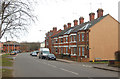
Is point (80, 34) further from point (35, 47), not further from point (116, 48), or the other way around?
point (35, 47)

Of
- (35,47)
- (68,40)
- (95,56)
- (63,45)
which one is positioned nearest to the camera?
(95,56)

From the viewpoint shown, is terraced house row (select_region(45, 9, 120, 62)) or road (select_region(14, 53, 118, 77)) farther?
terraced house row (select_region(45, 9, 120, 62))

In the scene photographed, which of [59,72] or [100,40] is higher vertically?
[100,40]

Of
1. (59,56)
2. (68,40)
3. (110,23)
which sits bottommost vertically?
(59,56)

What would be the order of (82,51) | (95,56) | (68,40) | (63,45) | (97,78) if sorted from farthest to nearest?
(63,45) → (68,40) → (82,51) → (95,56) → (97,78)

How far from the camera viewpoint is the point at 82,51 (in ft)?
124

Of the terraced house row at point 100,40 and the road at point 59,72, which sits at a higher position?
the terraced house row at point 100,40

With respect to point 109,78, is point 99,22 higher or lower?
higher

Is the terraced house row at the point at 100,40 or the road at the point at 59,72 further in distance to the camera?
the terraced house row at the point at 100,40

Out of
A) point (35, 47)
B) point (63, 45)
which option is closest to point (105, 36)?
point (63, 45)

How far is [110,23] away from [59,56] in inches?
679

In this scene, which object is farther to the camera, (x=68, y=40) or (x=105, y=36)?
(x=68, y=40)

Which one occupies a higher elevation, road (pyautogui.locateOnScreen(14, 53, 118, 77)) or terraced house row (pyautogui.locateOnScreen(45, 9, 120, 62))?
terraced house row (pyautogui.locateOnScreen(45, 9, 120, 62))

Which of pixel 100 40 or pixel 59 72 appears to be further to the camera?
pixel 100 40
